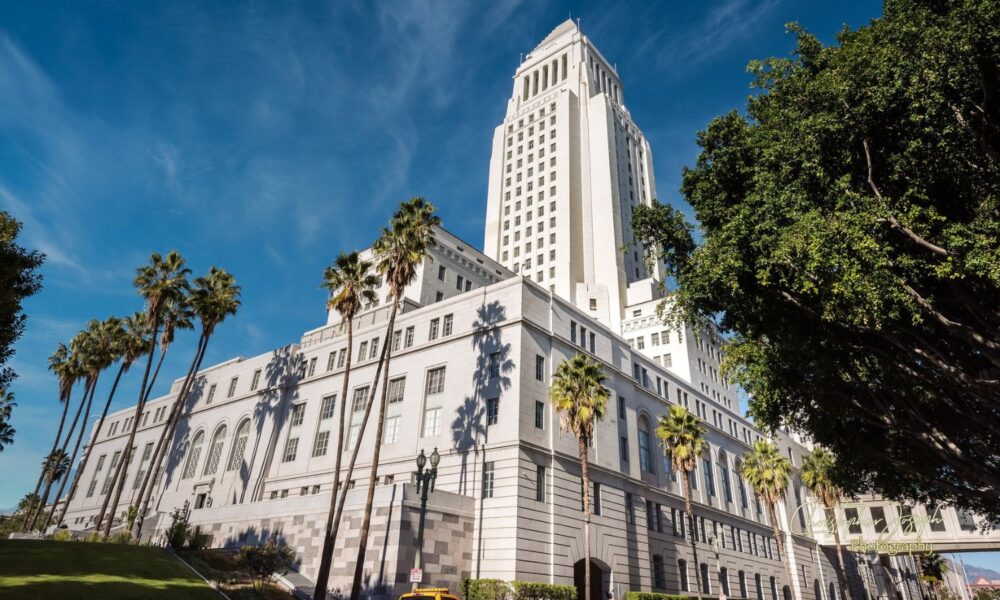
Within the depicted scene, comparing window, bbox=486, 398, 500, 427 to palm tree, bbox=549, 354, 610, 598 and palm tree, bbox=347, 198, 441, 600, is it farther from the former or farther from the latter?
palm tree, bbox=347, 198, 441, 600

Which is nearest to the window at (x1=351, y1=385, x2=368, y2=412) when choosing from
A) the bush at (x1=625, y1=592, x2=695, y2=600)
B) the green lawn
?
the green lawn

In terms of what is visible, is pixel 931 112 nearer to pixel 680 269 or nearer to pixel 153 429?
pixel 680 269

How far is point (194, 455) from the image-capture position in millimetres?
57406

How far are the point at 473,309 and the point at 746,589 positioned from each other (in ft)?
125

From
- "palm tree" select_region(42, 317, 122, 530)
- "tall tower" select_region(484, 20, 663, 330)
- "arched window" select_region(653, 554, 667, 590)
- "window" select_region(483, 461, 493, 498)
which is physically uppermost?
"tall tower" select_region(484, 20, 663, 330)

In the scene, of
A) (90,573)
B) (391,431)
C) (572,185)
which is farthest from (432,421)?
(572,185)

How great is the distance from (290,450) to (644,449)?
29628 mm

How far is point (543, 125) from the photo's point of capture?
95.2 meters

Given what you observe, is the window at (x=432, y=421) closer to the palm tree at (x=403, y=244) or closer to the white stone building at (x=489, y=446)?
the white stone building at (x=489, y=446)

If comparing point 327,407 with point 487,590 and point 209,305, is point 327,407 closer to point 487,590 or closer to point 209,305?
point 209,305

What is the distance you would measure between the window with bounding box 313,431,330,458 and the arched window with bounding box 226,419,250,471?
1117 cm

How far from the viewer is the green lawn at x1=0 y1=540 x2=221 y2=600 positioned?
19.9m

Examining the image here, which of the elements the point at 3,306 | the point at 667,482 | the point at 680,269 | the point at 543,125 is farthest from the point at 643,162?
the point at 3,306

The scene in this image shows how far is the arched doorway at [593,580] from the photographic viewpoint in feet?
116
